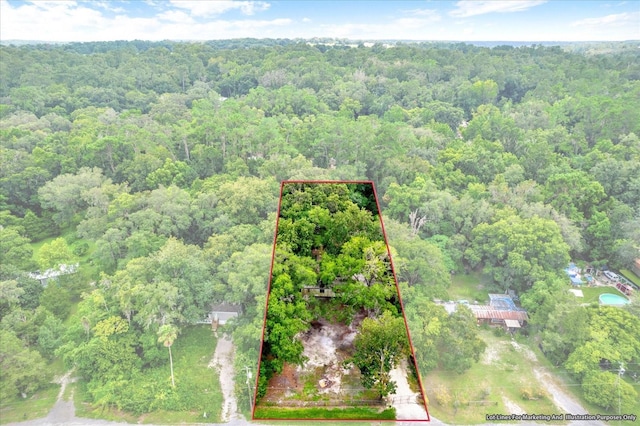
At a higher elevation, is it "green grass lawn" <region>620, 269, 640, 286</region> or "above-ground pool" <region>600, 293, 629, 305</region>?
"green grass lawn" <region>620, 269, 640, 286</region>

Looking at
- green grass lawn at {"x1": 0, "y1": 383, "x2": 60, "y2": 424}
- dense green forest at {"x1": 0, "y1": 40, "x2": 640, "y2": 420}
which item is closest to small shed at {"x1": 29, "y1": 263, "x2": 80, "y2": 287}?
dense green forest at {"x1": 0, "y1": 40, "x2": 640, "y2": 420}

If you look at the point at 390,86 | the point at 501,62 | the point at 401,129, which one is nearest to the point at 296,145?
the point at 401,129

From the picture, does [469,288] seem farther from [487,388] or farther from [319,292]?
[319,292]

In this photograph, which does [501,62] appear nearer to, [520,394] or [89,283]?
[520,394]

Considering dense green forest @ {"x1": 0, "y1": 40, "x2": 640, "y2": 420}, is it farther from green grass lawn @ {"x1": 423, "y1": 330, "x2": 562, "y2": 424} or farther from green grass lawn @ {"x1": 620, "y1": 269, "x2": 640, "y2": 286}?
green grass lawn @ {"x1": 423, "y1": 330, "x2": 562, "y2": 424}

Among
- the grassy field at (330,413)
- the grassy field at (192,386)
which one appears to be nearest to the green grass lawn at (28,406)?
the grassy field at (192,386)

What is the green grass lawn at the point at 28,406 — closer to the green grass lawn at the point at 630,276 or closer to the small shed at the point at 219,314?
the small shed at the point at 219,314

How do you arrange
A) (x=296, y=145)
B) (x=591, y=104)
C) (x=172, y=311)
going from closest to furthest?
(x=172, y=311) < (x=296, y=145) < (x=591, y=104)
